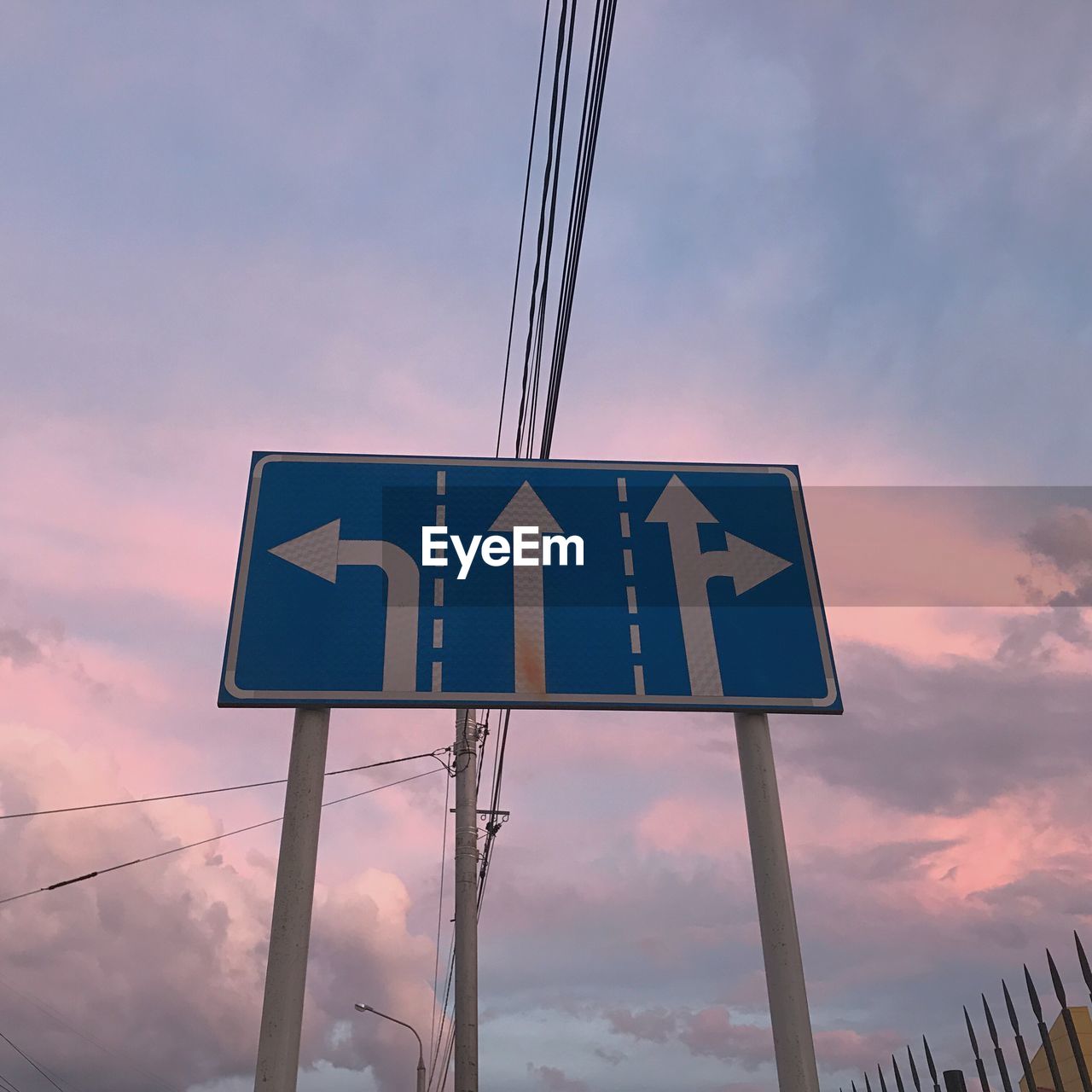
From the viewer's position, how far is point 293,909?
3680 millimetres

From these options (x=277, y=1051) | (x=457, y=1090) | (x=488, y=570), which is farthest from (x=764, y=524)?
(x=457, y=1090)

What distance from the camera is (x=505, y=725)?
51.9ft

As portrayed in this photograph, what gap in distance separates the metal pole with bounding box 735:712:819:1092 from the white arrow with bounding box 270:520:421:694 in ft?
5.38

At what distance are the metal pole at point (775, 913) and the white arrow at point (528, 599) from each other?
103 cm

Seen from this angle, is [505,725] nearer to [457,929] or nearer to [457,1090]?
[457,929]

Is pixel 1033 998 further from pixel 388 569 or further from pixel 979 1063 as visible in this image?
pixel 388 569

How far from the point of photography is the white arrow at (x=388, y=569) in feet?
14.0

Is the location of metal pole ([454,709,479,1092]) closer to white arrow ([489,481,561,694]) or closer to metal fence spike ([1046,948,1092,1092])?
metal fence spike ([1046,948,1092,1092])

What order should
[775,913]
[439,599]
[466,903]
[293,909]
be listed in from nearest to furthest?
1. [293,909]
2. [775,913]
3. [439,599]
4. [466,903]

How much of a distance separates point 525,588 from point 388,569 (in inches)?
27.0

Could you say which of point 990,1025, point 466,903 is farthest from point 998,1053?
point 466,903

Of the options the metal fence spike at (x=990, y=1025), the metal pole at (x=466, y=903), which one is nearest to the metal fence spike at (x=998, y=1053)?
the metal fence spike at (x=990, y=1025)

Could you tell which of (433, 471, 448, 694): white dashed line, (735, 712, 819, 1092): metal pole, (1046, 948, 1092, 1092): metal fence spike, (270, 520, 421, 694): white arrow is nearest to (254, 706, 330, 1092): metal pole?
(270, 520, 421, 694): white arrow

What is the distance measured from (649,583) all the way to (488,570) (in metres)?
0.82
